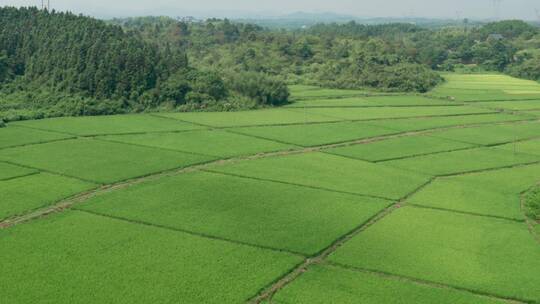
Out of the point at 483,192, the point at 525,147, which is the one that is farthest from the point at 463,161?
the point at 525,147

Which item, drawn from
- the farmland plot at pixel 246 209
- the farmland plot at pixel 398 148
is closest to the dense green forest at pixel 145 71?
the farmland plot at pixel 398 148

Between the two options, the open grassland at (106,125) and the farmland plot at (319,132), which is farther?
the open grassland at (106,125)

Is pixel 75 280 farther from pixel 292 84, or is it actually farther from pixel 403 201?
pixel 292 84

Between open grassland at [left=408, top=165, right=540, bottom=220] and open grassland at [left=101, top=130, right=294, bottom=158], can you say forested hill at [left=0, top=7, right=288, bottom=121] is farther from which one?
open grassland at [left=408, top=165, right=540, bottom=220]

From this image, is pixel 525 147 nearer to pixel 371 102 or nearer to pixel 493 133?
pixel 493 133

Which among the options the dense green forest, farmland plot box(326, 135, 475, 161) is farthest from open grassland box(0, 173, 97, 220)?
the dense green forest

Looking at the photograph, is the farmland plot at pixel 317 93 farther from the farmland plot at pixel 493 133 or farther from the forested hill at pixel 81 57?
the farmland plot at pixel 493 133

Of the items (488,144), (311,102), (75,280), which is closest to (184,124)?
(311,102)
